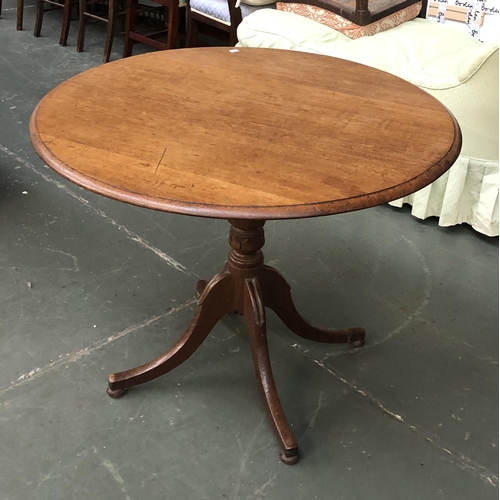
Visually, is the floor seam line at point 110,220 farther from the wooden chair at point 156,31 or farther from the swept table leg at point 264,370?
the wooden chair at point 156,31

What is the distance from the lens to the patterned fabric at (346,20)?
105 inches

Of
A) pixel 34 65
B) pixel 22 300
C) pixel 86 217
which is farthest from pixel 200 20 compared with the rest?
pixel 22 300

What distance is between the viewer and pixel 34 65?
3.76 metres

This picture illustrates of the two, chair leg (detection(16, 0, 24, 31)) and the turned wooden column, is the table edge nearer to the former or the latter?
the turned wooden column

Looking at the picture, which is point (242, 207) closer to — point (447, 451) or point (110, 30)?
point (447, 451)

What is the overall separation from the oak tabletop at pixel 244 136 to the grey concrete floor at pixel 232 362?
75 cm

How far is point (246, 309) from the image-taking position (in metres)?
1.51

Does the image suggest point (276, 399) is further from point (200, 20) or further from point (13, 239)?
point (200, 20)

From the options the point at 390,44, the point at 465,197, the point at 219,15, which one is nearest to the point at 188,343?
the point at 465,197

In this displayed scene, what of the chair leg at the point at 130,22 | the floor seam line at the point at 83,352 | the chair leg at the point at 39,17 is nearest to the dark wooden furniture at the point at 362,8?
the chair leg at the point at 130,22

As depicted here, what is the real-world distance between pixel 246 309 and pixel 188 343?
19cm

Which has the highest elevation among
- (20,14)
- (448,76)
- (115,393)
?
(448,76)

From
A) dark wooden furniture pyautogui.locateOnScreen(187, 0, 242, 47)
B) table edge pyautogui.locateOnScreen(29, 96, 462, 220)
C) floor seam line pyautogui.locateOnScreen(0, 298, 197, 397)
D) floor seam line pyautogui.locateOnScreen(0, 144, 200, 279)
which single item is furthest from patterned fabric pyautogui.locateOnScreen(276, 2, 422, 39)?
table edge pyautogui.locateOnScreen(29, 96, 462, 220)

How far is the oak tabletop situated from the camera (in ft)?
3.25
